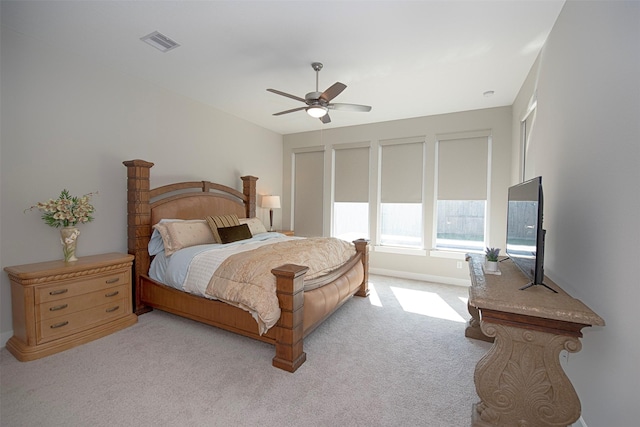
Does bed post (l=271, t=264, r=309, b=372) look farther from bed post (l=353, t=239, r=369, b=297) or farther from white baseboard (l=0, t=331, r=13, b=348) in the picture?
white baseboard (l=0, t=331, r=13, b=348)

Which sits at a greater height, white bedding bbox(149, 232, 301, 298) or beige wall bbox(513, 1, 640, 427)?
beige wall bbox(513, 1, 640, 427)

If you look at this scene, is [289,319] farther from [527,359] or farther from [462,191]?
[462,191]

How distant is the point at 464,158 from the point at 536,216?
3236 millimetres

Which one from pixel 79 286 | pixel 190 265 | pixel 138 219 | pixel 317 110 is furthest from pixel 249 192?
pixel 79 286

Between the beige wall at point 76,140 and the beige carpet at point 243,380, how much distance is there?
1.09 m

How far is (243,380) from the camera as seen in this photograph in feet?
6.75

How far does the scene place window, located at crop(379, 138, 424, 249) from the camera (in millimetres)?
4887

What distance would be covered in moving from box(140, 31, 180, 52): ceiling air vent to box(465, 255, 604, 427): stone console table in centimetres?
337

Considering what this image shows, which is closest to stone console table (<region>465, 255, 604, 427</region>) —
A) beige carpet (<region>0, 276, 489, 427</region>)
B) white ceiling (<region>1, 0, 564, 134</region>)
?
beige carpet (<region>0, 276, 489, 427</region>)

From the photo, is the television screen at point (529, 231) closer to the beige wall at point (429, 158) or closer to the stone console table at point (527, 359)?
the stone console table at point (527, 359)

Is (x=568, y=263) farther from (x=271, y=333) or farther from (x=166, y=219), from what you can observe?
(x=166, y=219)

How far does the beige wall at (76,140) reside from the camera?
2.51 meters

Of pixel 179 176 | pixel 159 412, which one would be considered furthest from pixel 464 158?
pixel 159 412

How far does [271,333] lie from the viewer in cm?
235
